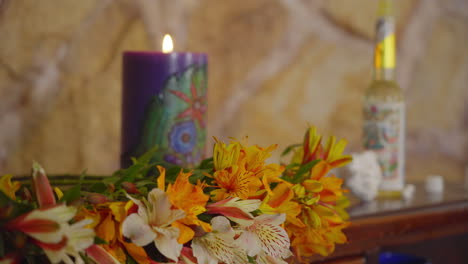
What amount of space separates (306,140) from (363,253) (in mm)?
200

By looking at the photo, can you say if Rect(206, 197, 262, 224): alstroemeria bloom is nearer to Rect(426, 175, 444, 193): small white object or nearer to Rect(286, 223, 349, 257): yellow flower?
Rect(286, 223, 349, 257): yellow flower

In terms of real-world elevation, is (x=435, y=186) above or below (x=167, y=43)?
below

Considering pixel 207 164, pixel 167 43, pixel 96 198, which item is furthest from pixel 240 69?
pixel 96 198

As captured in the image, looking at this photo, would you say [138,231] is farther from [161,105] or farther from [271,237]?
[161,105]

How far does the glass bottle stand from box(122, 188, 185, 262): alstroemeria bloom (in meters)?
0.52

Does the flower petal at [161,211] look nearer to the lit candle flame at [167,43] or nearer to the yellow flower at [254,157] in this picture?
the yellow flower at [254,157]

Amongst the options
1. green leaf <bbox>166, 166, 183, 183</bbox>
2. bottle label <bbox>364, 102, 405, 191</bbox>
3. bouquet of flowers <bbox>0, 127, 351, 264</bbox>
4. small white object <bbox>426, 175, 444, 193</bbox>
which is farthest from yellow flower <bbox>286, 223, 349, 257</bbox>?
small white object <bbox>426, 175, 444, 193</bbox>

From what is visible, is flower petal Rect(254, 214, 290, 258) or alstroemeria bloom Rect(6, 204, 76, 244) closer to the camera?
alstroemeria bloom Rect(6, 204, 76, 244)

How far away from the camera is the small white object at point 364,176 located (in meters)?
0.81

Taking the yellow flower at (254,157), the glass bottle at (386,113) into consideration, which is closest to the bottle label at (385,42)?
the glass bottle at (386,113)

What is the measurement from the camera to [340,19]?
1056 millimetres

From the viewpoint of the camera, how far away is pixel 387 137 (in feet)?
2.81

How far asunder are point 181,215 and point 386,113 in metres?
0.52

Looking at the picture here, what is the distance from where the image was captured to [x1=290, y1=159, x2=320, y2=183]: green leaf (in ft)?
1.70
